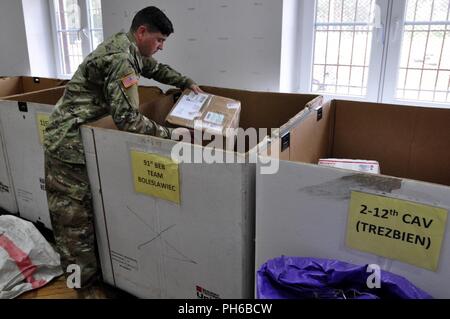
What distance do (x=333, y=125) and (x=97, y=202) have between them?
1.15m

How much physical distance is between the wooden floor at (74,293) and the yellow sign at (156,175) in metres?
0.65

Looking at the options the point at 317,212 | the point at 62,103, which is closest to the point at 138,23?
the point at 62,103

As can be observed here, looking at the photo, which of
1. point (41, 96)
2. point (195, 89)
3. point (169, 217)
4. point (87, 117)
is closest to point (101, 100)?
point (87, 117)

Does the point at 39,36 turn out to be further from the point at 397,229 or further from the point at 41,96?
the point at 397,229

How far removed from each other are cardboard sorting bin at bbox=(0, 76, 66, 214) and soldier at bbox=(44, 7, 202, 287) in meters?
0.83

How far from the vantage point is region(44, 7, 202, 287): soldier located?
1.51 meters

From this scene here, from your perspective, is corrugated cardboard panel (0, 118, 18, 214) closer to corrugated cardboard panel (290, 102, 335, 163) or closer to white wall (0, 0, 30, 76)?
white wall (0, 0, 30, 76)

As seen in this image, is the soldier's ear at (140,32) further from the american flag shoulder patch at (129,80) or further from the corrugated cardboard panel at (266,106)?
the corrugated cardboard panel at (266,106)

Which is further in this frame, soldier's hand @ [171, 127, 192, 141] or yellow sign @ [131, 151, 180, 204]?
soldier's hand @ [171, 127, 192, 141]

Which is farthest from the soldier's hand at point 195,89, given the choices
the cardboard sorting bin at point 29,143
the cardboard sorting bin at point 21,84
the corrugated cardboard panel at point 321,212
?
the cardboard sorting bin at point 21,84

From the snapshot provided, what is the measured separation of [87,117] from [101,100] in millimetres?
101

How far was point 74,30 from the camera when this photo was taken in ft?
11.6

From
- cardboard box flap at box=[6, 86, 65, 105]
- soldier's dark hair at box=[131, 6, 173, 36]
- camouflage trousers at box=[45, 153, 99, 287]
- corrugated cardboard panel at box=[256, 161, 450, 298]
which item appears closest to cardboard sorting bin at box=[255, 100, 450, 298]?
corrugated cardboard panel at box=[256, 161, 450, 298]

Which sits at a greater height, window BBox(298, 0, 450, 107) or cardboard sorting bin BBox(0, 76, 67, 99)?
window BBox(298, 0, 450, 107)
